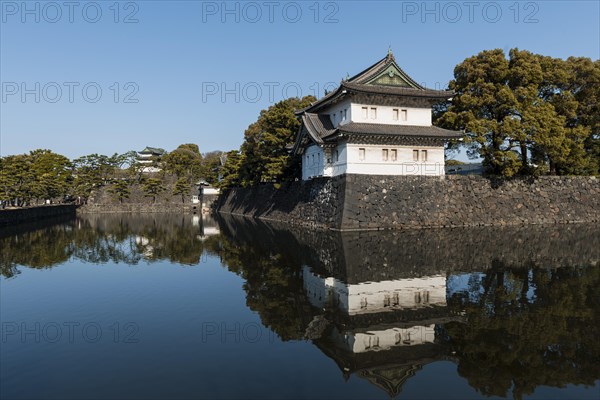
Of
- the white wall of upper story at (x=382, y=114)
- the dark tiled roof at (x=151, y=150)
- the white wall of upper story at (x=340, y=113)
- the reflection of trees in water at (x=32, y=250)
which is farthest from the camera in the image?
the dark tiled roof at (x=151, y=150)

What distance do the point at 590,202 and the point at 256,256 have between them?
104ft

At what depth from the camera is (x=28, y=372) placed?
23.5 ft

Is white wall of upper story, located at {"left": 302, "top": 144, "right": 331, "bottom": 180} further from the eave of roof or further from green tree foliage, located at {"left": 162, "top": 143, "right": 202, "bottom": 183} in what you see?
green tree foliage, located at {"left": 162, "top": 143, "right": 202, "bottom": 183}

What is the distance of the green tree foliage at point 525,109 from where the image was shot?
31734mm

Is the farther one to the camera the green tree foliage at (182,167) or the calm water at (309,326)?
the green tree foliage at (182,167)

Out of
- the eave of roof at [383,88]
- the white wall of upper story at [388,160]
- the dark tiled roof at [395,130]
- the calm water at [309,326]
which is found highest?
the eave of roof at [383,88]

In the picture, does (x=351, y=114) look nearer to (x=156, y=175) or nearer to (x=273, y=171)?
(x=273, y=171)

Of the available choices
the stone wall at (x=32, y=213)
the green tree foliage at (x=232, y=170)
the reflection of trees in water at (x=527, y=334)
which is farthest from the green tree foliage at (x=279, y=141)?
the reflection of trees in water at (x=527, y=334)

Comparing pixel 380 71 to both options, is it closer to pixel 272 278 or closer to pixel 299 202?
pixel 299 202

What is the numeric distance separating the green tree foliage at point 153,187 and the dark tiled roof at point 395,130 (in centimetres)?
5034

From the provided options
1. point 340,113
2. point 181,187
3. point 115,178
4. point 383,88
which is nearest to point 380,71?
point 383,88

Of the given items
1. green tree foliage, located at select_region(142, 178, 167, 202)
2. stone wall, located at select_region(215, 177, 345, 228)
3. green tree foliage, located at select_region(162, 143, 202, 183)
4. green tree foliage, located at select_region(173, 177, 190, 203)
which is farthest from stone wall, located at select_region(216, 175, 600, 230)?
green tree foliage, located at select_region(162, 143, 202, 183)

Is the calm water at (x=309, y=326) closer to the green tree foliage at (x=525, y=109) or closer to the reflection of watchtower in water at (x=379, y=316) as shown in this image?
the reflection of watchtower in water at (x=379, y=316)

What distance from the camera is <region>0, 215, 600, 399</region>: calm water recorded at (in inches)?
262
